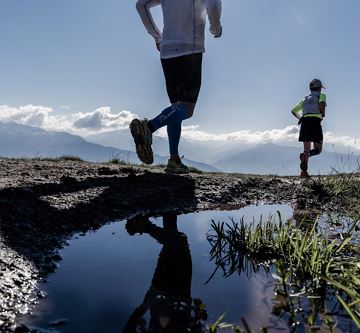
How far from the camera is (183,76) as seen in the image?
5.38 meters

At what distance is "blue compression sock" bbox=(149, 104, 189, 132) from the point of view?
5.44m

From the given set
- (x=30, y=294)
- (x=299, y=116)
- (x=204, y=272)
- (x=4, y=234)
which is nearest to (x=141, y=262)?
(x=204, y=272)

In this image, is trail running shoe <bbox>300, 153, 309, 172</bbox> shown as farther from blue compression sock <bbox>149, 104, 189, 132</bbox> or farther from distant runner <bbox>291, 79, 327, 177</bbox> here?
blue compression sock <bbox>149, 104, 189, 132</bbox>

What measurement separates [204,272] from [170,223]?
1196 mm

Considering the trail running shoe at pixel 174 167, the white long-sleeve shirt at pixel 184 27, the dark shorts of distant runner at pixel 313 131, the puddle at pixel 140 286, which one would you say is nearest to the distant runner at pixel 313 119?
the dark shorts of distant runner at pixel 313 131

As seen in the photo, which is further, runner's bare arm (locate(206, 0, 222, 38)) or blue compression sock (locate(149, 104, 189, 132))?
blue compression sock (locate(149, 104, 189, 132))

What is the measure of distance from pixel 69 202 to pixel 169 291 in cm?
180

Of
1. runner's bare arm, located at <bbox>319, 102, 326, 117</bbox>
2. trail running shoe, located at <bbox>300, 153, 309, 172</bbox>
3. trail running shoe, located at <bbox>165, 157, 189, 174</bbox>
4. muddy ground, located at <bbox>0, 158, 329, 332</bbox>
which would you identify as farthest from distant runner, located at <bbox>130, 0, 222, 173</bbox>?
runner's bare arm, located at <bbox>319, 102, 326, 117</bbox>

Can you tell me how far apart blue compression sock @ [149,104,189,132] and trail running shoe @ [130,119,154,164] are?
0.09 metres

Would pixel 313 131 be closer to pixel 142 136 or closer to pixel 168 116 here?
pixel 168 116

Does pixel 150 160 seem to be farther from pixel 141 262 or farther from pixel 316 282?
pixel 316 282

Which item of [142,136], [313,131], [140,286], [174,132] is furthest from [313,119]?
[140,286]

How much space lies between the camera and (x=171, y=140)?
19.0 feet

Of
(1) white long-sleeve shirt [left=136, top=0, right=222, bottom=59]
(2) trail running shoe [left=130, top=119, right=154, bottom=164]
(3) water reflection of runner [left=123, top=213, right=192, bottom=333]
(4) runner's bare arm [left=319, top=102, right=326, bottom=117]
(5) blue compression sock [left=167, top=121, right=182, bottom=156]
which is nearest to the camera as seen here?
(3) water reflection of runner [left=123, top=213, right=192, bottom=333]
